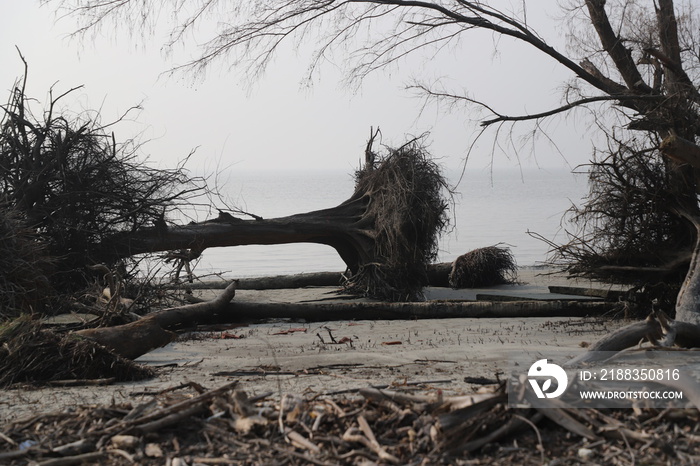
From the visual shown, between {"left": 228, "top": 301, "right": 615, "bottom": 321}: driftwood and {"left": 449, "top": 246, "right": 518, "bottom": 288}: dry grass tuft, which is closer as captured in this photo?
{"left": 228, "top": 301, "right": 615, "bottom": 321}: driftwood

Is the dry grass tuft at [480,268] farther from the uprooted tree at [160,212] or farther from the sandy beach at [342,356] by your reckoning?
the sandy beach at [342,356]

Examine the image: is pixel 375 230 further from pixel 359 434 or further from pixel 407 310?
pixel 359 434

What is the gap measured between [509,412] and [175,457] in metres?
1.67

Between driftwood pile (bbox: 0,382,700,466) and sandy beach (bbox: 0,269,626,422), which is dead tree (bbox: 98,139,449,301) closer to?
sandy beach (bbox: 0,269,626,422)

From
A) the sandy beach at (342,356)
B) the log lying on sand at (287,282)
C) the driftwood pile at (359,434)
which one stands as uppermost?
the log lying on sand at (287,282)

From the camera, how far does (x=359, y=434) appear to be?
3844mm

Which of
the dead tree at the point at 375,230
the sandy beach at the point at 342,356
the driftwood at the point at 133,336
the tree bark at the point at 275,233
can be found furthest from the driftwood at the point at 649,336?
the tree bark at the point at 275,233

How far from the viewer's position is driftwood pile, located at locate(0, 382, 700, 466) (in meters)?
3.65

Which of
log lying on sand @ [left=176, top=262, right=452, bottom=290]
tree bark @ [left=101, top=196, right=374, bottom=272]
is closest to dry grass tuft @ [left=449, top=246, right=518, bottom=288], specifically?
log lying on sand @ [left=176, top=262, right=452, bottom=290]

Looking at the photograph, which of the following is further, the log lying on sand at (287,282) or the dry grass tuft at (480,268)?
the dry grass tuft at (480,268)

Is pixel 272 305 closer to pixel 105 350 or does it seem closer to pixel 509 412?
pixel 105 350

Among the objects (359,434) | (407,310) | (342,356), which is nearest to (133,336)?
(342,356)

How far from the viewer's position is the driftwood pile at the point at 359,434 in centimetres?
365

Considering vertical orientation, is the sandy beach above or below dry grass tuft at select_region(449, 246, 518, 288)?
below
